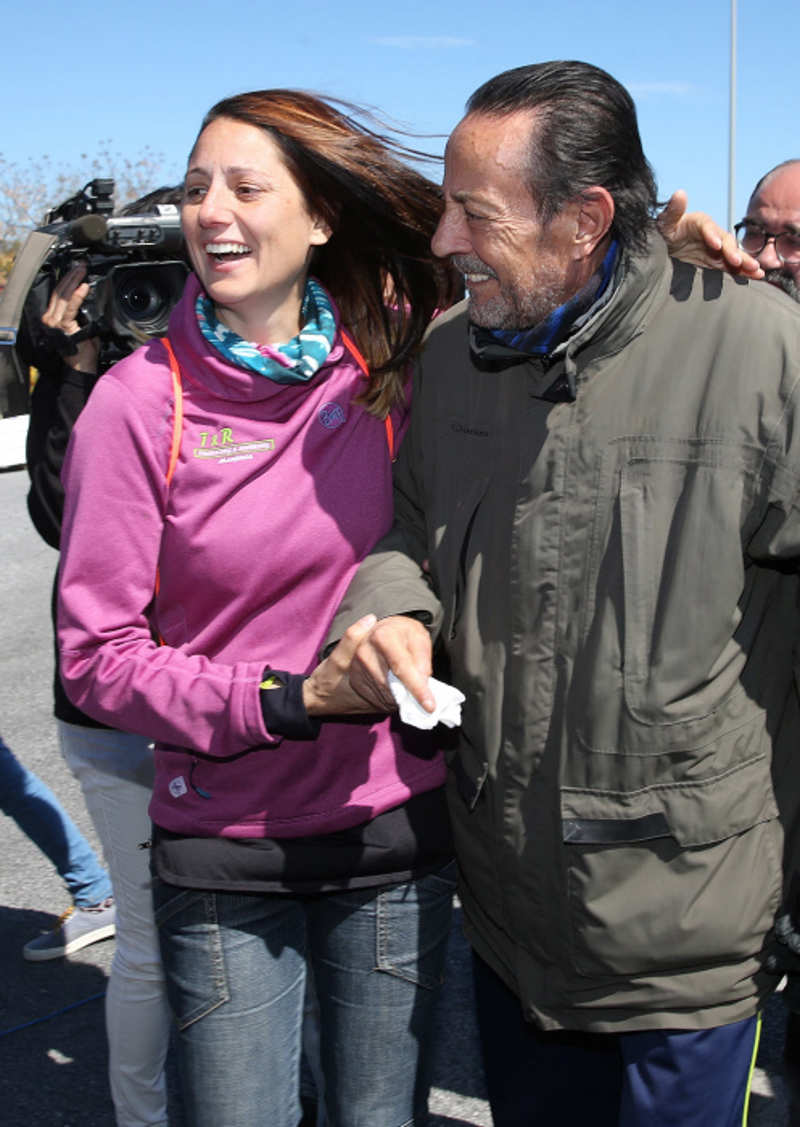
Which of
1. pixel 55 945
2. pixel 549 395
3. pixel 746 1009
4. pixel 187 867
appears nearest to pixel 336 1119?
pixel 187 867

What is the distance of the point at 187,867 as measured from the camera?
201 cm

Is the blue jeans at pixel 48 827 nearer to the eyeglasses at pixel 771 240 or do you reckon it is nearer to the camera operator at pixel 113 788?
the camera operator at pixel 113 788

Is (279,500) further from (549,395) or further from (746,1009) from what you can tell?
(746,1009)

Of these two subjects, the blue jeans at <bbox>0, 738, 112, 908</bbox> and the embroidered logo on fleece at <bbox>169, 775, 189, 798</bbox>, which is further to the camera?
the blue jeans at <bbox>0, 738, 112, 908</bbox>

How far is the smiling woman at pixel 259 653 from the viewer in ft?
6.34

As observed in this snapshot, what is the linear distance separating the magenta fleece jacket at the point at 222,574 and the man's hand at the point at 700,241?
583 mm

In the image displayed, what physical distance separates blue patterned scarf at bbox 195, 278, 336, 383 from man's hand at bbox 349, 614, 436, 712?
0.48 meters

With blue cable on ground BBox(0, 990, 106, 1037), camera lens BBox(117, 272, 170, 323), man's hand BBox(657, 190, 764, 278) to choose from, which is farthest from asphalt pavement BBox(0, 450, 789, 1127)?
camera lens BBox(117, 272, 170, 323)

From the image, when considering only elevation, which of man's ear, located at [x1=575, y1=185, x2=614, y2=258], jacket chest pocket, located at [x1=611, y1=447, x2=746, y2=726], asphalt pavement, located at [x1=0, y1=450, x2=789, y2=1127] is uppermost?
man's ear, located at [x1=575, y1=185, x2=614, y2=258]

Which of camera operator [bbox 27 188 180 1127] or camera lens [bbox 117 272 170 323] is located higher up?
camera lens [bbox 117 272 170 323]

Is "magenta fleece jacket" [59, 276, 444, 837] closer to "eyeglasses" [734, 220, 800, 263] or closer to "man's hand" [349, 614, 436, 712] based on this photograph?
"man's hand" [349, 614, 436, 712]

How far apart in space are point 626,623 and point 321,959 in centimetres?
84

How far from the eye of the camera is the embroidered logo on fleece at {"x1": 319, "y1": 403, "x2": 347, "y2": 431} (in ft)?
6.90

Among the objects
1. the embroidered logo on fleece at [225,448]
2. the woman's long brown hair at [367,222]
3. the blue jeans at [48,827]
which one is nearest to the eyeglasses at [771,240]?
the woman's long brown hair at [367,222]
